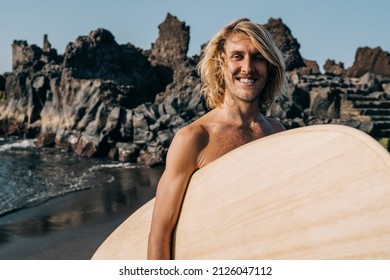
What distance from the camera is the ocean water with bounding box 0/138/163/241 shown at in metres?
9.38

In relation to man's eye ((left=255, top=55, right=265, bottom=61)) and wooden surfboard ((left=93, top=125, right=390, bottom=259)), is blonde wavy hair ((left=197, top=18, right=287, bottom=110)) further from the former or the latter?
wooden surfboard ((left=93, top=125, right=390, bottom=259))

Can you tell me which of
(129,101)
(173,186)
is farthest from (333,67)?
(173,186)

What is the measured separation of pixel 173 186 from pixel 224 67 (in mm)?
512

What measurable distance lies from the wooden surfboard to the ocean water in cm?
764

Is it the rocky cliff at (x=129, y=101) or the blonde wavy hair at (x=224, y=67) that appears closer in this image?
the blonde wavy hair at (x=224, y=67)

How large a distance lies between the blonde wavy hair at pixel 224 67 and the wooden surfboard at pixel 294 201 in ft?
1.27

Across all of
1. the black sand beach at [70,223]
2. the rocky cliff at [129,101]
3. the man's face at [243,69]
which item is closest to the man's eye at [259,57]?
the man's face at [243,69]

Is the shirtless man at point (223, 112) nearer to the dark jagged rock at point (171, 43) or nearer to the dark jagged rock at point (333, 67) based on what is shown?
the dark jagged rock at point (333, 67)

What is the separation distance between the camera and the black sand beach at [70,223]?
7391 millimetres

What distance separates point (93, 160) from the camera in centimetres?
1942

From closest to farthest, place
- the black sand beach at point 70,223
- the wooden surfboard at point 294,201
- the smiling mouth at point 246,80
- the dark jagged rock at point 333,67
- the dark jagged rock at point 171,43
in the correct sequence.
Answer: the wooden surfboard at point 294,201 → the smiling mouth at point 246,80 → the black sand beach at point 70,223 → the dark jagged rock at point 333,67 → the dark jagged rock at point 171,43
